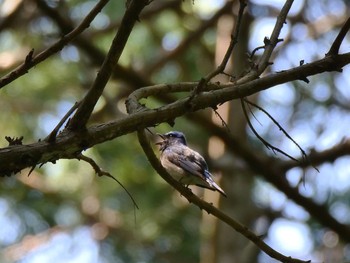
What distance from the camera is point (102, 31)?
7953 millimetres

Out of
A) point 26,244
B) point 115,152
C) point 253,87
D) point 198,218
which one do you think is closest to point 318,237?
point 198,218

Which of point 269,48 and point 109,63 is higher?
point 269,48

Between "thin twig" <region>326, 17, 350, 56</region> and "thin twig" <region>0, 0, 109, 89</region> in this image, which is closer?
"thin twig" <region>326, 17, 350, 56</region>

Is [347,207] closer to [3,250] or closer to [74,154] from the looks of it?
[3,250]

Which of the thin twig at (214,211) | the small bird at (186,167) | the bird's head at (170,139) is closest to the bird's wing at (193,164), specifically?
the small bird at (186,167)

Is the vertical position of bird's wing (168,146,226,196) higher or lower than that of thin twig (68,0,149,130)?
higher

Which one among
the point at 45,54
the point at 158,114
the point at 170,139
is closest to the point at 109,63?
the point at 158,114

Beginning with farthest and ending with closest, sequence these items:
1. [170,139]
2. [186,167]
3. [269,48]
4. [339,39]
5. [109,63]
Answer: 1. [170,139]
2. [186,167]
3. [269,48]
4. [339,39]
5. [109,63]

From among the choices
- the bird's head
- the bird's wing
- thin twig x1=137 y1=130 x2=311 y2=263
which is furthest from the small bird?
thin twig x1=137 y1=130 x2=311 y2=263

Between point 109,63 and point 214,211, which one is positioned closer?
point 109,63

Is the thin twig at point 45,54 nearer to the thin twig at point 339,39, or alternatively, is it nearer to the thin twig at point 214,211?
the thin twig at point 214,211

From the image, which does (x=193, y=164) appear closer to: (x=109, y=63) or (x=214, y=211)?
(x=214, y=211)

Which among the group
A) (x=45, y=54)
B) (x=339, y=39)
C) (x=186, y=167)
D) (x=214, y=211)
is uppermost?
(x=186, y=167)

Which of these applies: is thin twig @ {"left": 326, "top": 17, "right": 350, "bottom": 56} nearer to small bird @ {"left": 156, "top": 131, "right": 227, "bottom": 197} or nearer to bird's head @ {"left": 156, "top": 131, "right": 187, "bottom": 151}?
small bird @ {"left": 156, "top": 131, "right": 227, "bottom": 197}
